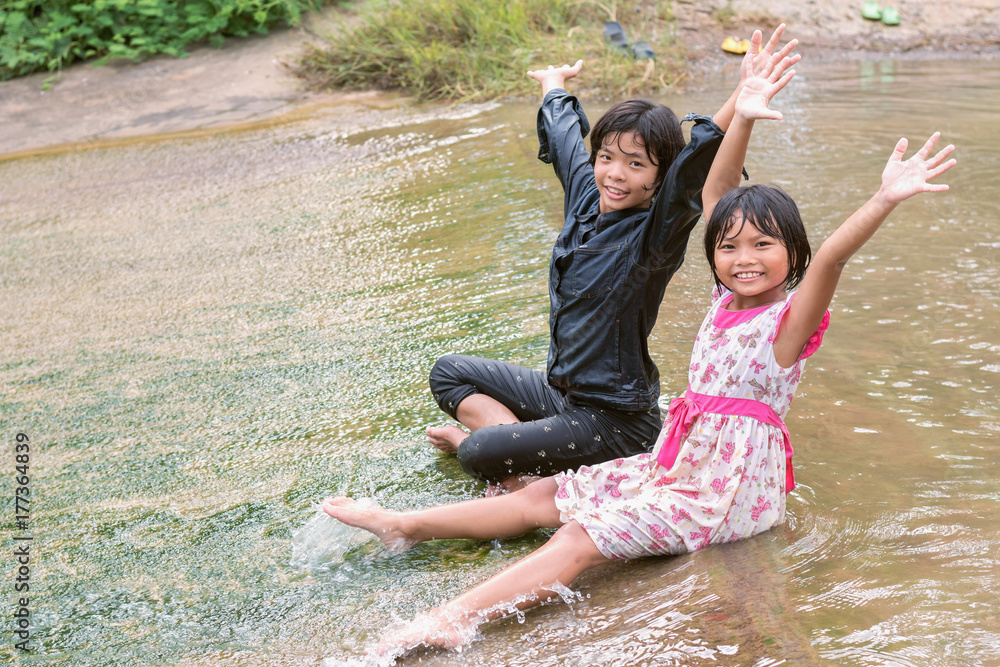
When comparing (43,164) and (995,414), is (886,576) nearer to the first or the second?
(995,414)

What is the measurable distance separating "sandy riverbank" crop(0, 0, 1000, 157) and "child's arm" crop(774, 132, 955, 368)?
5.79 meters

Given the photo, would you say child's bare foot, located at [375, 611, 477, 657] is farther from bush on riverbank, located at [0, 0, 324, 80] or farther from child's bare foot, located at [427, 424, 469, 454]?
bush on riverbank, located at [0, 0, 324, 80]

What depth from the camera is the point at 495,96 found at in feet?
22.9

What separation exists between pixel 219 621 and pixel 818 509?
1.48 m

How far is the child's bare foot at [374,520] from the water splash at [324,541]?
0.04 metres

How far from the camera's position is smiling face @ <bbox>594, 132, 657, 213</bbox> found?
217cm

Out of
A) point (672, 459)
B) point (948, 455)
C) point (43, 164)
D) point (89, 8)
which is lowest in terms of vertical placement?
point (948, 455)

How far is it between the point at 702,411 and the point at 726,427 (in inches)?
2.7

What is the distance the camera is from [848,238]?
68.6 inches

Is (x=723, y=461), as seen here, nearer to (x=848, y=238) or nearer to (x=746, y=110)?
(x=848, y=238)

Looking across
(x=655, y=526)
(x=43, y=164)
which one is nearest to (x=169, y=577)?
(x=655, y=526)
